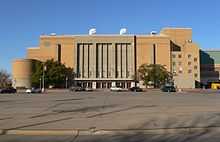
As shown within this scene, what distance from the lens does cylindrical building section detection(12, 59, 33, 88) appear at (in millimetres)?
150125

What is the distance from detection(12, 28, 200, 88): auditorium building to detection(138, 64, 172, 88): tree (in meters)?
12.3

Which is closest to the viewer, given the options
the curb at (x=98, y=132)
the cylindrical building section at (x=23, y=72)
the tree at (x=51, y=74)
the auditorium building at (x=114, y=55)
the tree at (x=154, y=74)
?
the curb at (x=98, y=132)

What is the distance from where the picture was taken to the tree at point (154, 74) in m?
139

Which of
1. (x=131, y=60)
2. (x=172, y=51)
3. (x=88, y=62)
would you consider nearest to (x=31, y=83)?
(x=88, y=62)

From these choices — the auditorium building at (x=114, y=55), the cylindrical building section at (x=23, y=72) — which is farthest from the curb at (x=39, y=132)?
the auditorium building at (x=114, y=55)

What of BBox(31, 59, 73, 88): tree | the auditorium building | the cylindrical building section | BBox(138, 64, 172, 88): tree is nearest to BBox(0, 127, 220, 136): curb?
BBox(31, 59, 73, 88): tree

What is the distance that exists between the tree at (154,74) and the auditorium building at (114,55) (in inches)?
486

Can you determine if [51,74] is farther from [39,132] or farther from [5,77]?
[39,132]

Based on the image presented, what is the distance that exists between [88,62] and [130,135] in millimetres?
149398

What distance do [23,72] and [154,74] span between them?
167 feet

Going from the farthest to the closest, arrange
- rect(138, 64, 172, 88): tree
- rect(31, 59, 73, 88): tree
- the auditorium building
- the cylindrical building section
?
the auditorium building < the cylindrical building section < rect(31, 59, 73, 88): tree < rect(138, 64, 172, 88): tree

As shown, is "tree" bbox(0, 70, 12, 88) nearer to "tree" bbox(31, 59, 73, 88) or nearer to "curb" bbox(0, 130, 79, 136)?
"tree" bbox(31, 59, 73, 88)

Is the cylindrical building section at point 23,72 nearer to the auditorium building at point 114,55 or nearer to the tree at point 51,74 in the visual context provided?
the tree at point 51,74

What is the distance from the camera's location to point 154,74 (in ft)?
459
